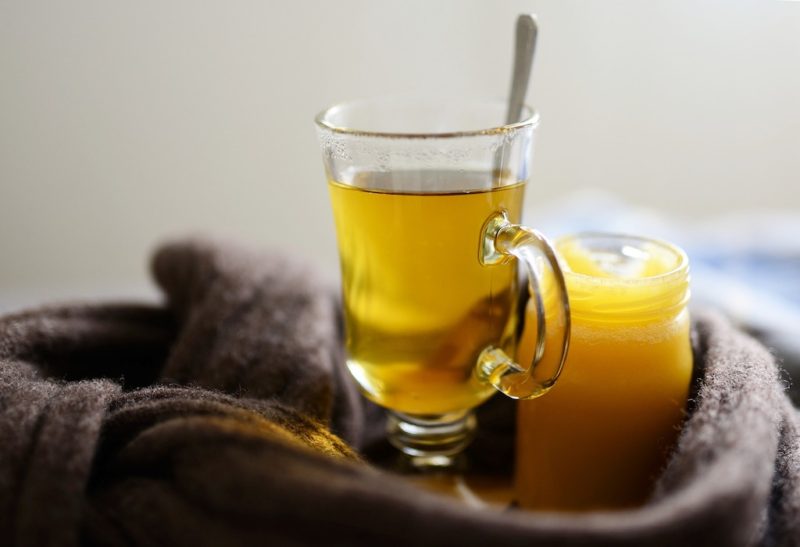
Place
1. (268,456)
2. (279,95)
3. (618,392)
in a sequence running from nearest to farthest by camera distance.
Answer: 1. (268,456)
2. (618,392)
3. (279,95)

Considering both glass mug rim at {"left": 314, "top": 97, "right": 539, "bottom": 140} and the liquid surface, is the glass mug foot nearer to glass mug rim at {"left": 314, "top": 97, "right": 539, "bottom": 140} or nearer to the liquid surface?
the liquid surface

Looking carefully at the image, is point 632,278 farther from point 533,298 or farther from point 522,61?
point 522,61

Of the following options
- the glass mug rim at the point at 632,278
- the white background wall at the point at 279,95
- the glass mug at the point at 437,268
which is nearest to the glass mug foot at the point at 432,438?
the glass mug at the point at 437,268

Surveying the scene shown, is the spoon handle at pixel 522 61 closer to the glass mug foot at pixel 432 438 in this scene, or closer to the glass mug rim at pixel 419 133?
the glass mug rim at pixel 419 133

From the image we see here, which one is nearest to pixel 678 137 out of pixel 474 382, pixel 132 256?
pixel 132 256

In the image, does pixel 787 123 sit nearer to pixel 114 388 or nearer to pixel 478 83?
pixel 478 83

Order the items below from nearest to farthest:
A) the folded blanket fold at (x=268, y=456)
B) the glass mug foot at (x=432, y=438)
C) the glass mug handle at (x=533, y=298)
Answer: the folded blanket fold at (x=268, y=456), the glass mug handle at (x=533, y=298), the glass mug foot at (x=432, y=438)

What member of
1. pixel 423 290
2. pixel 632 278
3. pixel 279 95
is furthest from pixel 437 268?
pixel 279 95

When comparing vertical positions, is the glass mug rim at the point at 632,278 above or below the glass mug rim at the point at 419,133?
below
